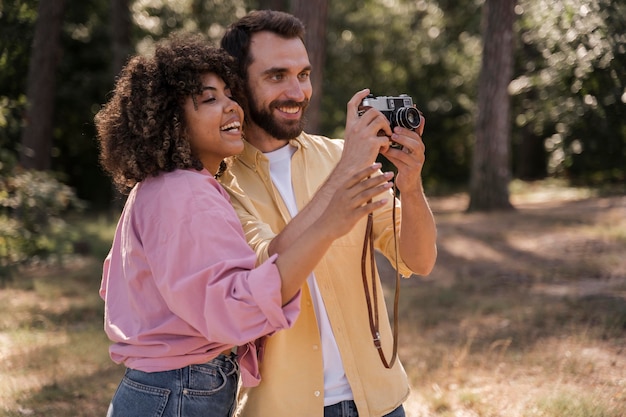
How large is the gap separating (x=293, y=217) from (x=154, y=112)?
543 millimetres

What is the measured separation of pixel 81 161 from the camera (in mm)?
21859

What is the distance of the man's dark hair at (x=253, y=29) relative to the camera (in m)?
2.72

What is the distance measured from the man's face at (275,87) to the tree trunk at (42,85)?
9537mm

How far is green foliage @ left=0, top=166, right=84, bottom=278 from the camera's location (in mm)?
8703

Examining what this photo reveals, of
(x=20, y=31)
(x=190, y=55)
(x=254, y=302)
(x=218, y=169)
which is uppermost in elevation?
(x=20, y=31)

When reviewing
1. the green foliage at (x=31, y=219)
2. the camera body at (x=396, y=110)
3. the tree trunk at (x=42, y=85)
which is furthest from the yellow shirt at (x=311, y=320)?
the tree trunk at (x=42, y=85)

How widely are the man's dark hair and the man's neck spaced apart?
0.71 ft

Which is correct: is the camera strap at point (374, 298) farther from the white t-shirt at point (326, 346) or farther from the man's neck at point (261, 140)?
the man's neck at point (261, 140)

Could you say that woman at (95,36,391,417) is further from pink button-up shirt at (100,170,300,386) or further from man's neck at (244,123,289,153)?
A: man's neck at (244,123,289,153)

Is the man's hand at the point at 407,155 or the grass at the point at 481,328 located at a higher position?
the man's hand at the point at 407,155

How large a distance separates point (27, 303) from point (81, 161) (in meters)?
14.5

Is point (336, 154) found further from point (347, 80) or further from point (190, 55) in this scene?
point (347, 80)

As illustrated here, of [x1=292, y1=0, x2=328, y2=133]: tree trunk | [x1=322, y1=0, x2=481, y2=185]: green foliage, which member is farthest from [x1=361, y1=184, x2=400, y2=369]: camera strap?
[x1=322, y1=0, x2=481, y2=185]: green foliage

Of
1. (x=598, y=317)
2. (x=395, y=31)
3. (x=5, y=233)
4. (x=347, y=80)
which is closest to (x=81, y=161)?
(x=347, y=80)
